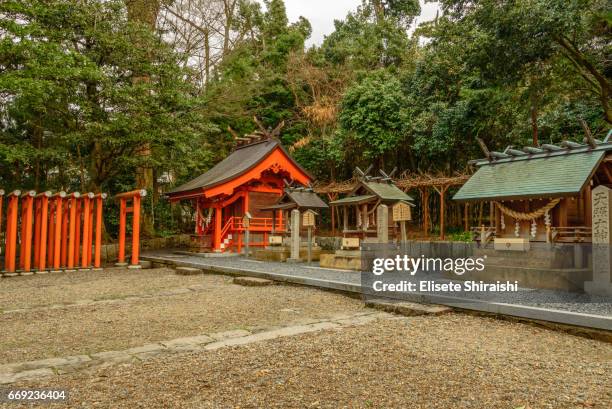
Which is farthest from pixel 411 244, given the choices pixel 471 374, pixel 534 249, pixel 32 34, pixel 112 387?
pixel 32 34

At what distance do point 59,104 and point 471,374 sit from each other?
45.4ft

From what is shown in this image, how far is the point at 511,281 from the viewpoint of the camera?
876 cm

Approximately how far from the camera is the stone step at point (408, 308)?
5969mm

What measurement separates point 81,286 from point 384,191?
25.6 feet

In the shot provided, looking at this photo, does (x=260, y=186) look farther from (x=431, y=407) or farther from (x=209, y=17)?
(x=431, y=407)

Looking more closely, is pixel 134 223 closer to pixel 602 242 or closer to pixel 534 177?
pixel 534 177

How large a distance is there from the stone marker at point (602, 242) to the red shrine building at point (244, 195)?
11.1 meters

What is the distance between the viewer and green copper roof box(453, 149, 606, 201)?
8.50m

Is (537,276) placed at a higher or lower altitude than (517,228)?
lower

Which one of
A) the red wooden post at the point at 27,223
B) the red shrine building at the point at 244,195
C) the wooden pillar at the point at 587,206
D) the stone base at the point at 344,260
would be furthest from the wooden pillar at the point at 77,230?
the wooden pillar at the point at 587,206

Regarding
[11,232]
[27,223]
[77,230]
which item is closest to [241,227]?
[77,230]

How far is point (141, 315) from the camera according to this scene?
6215 mm

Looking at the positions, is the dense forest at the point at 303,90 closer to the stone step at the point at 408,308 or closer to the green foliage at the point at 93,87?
the green foliage at the point at 93,87

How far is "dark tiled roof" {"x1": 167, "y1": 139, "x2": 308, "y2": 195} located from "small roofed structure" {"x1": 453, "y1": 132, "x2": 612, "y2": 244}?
8.91 meters
